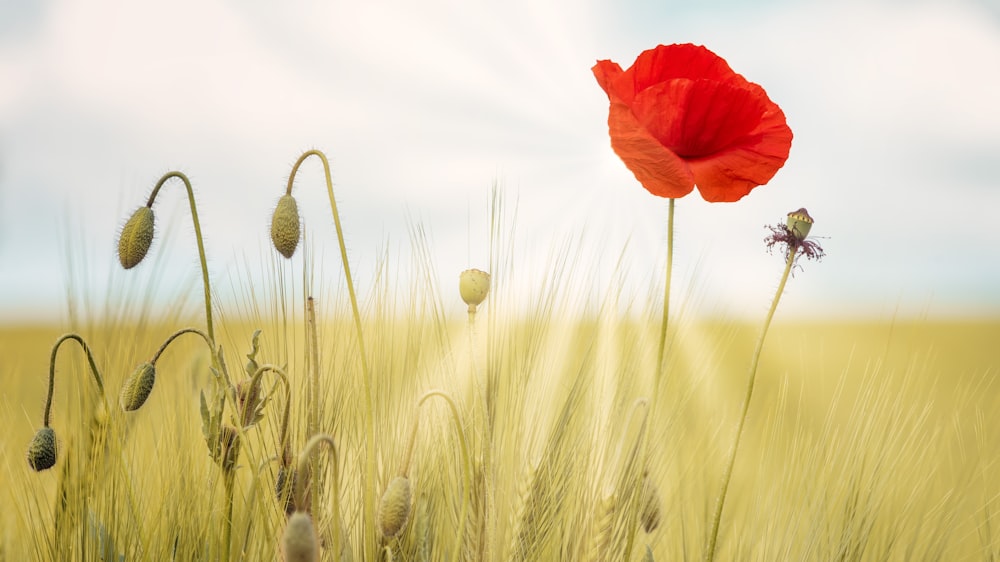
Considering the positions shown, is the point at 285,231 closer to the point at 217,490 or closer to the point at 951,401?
the point at 217,490

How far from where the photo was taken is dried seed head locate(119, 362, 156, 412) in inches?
34.9

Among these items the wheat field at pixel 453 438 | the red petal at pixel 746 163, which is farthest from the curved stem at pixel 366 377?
the red petal at pixel 746 163

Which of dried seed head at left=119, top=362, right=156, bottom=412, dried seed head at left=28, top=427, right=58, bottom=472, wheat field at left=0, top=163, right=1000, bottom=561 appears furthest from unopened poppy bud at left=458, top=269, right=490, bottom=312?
dried seed head at left=28, top=427, right=58, bottom=472

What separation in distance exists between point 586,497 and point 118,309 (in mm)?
669

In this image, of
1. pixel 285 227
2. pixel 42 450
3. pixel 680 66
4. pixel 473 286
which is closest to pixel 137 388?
pixel 42 450

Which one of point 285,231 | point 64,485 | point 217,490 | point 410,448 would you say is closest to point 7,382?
point 64,485

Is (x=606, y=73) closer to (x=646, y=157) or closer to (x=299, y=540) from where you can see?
(x=646, y=157)

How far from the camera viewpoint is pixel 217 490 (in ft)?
3.03

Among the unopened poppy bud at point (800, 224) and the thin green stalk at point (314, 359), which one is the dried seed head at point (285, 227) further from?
the unopened poppy bud at point (800, 224)

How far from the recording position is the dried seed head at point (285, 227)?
83 cm

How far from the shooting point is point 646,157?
2.61 ft

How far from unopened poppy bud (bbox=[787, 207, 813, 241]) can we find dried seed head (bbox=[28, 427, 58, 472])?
87cm

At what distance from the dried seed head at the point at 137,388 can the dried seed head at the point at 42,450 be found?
108mm

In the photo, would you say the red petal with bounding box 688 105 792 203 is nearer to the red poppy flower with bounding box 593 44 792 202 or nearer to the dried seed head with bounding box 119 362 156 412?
the red poppy flower with bounding box 593 44 792 202
